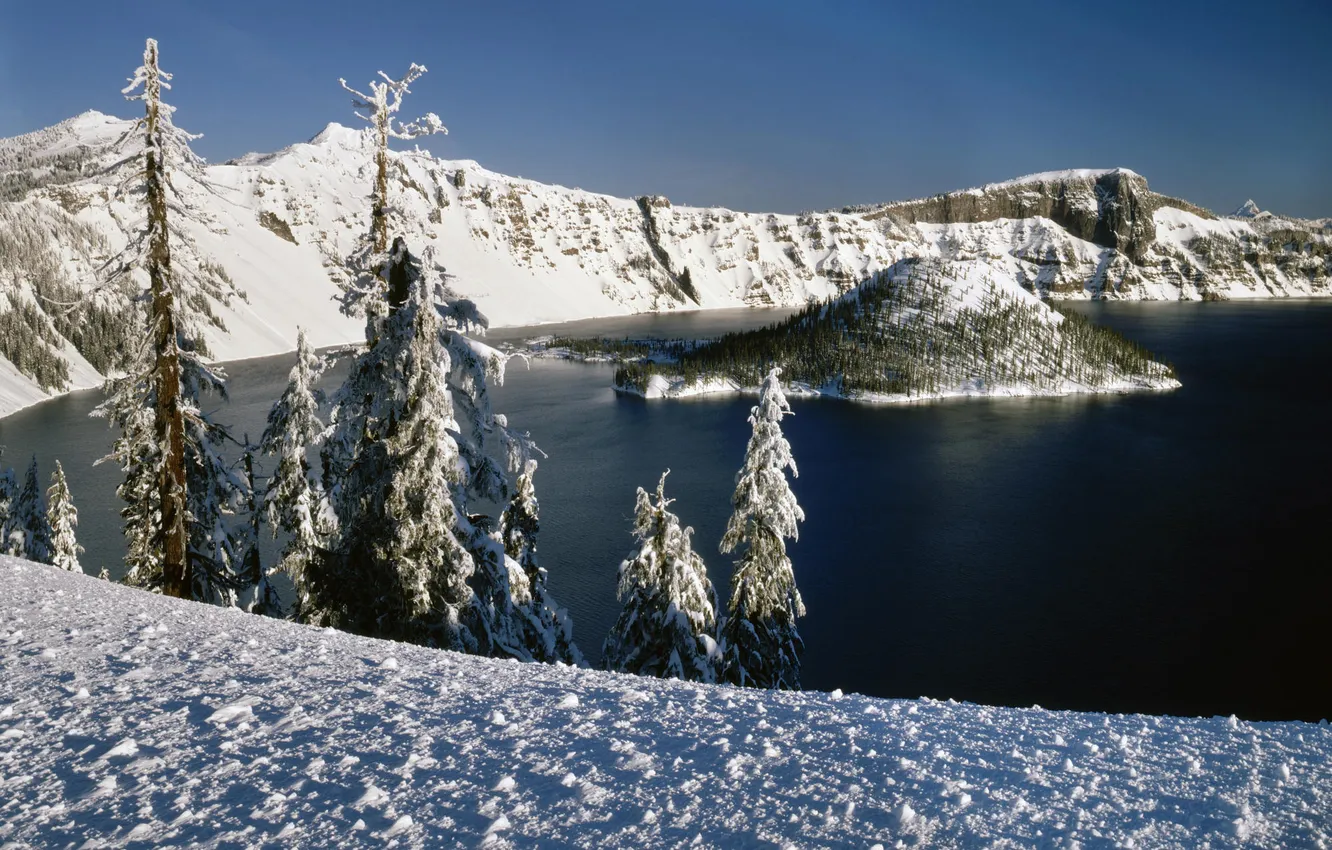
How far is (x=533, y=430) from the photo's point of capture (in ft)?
301

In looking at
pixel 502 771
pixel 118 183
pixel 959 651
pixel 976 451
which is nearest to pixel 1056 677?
pixel 959 651

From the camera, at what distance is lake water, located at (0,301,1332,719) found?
122 ft

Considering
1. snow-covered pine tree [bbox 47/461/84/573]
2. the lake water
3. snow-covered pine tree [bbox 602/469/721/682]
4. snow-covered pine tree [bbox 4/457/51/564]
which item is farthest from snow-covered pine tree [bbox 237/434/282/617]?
the lake water

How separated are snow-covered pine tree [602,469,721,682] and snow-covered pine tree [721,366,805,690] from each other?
139cm

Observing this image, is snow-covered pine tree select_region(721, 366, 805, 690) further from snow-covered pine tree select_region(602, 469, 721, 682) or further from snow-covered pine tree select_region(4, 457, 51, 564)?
snow-covered pine tree select_region(4, 457, 51, 564)

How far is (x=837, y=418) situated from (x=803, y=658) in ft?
251

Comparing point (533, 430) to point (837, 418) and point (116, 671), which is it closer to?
point (837, 418)

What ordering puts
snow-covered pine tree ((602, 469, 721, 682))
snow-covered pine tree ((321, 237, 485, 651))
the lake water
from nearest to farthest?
snow-covered pine tree ((321, 237, 485, 651)) < snow-covered pine tree ((602, 469, 721, 682)) < the lake water

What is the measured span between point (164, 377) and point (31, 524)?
21.7 metres

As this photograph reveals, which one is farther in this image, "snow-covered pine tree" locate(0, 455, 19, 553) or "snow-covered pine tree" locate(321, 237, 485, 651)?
"snow-covered pine tree" locate(0, 455, 19, 553)

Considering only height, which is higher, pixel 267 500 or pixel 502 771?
pixel 502 771

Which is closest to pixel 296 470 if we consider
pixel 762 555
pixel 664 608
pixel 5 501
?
pixel 664 608

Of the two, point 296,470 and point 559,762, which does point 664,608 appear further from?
point 559,762

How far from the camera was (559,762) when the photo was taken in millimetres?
6293
